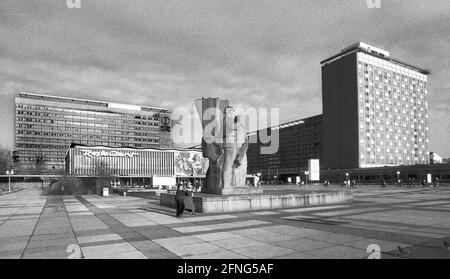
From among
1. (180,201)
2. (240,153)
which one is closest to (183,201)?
(180,201)

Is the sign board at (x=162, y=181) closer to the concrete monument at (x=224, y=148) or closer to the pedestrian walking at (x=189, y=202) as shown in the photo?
the concrete monument at (x=224, y=148)

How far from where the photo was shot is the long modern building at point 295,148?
558ft

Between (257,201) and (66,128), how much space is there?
167115 mm

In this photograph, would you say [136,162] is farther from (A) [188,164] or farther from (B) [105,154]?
(A) [188,164]

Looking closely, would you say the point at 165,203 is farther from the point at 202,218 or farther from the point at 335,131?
the point at 335,131

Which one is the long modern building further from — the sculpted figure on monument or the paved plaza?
the paved plaza

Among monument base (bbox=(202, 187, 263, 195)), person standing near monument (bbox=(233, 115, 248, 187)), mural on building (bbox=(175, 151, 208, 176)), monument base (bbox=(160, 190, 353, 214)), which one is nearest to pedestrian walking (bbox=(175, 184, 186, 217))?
monument base (bbox=(160, 190, 353, 214))

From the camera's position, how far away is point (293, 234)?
38.1 ft

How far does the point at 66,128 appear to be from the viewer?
166 meters

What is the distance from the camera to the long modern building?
170 meters

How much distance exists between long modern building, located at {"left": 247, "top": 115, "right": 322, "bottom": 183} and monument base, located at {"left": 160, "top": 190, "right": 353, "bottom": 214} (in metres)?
134

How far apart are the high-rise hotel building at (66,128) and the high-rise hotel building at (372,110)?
7116 centimetres

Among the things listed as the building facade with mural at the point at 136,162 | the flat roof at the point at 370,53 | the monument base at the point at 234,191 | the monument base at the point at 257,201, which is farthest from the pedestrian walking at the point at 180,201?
the flat roof at the point at 370,53
